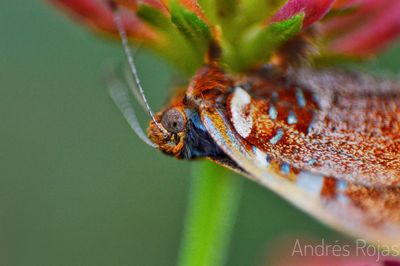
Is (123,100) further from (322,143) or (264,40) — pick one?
(322,143)

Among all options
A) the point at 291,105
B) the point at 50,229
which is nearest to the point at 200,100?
the point at 291,105

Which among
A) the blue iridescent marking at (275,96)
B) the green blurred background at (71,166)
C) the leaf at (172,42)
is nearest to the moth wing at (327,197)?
the blue iridescent marking at (275,96)

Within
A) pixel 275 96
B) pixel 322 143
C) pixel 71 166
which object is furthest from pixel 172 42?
pixel 71 166

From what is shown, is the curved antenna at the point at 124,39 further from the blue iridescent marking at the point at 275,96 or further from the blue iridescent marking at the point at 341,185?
the blue iridescent marking at the point at 341,185

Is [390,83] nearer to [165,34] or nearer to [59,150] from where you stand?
[165,34]

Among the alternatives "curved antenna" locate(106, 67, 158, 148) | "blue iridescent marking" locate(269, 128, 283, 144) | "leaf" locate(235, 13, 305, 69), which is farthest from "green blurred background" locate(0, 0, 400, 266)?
"blue iridescent marking" locate(269, 128, 283, 144)

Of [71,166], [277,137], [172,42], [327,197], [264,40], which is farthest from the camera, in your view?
[71,166]

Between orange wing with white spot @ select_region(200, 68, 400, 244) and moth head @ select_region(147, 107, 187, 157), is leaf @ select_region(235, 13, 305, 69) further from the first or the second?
moth head @ select_region(147, 107, 187, 157)
